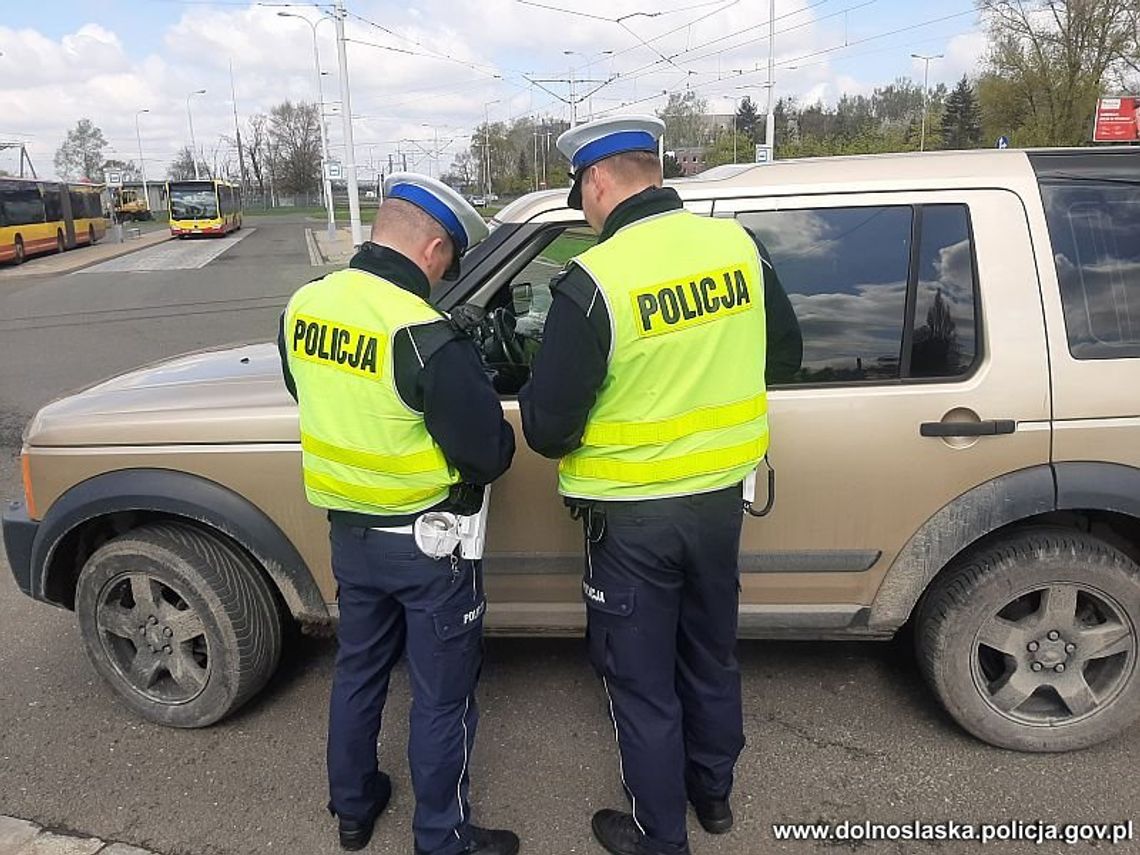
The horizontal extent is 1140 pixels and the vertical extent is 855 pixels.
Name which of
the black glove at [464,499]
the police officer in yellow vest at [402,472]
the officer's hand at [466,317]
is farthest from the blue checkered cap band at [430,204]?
the black glove at [464,499]

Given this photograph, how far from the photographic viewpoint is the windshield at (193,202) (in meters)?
40.9

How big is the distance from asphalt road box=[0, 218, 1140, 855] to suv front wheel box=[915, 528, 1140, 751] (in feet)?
0.44

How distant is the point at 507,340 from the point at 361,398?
76cm

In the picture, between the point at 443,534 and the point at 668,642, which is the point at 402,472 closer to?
the point at 443,534

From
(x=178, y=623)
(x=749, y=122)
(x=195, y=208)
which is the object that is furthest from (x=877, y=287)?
(x=749, y=122)

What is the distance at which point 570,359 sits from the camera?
206 cm

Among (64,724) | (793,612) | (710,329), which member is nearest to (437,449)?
(710,329)

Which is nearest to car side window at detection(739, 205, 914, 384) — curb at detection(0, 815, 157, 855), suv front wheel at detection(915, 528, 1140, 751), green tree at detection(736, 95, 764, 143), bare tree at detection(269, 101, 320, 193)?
suv front wheel at detection(915, 528, 1140, 751)

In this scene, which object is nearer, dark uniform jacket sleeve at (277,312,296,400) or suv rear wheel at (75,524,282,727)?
dark uniform jacket sleeve at (277,312,296,400)

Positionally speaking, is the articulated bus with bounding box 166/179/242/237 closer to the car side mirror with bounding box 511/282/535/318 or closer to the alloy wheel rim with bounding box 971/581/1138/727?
the car side mirror with bounding box 511/282/535/318

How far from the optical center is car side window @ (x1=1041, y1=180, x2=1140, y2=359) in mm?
2621

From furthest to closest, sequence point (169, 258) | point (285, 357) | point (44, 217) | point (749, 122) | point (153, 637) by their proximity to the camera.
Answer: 1. point (749, 122)
2. point (169, 258)
3. point (44, 217)
4. point (153, 637)
5. point (285, 357)

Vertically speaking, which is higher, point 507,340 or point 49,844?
point 507,340

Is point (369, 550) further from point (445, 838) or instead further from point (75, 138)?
point (75, 138)
